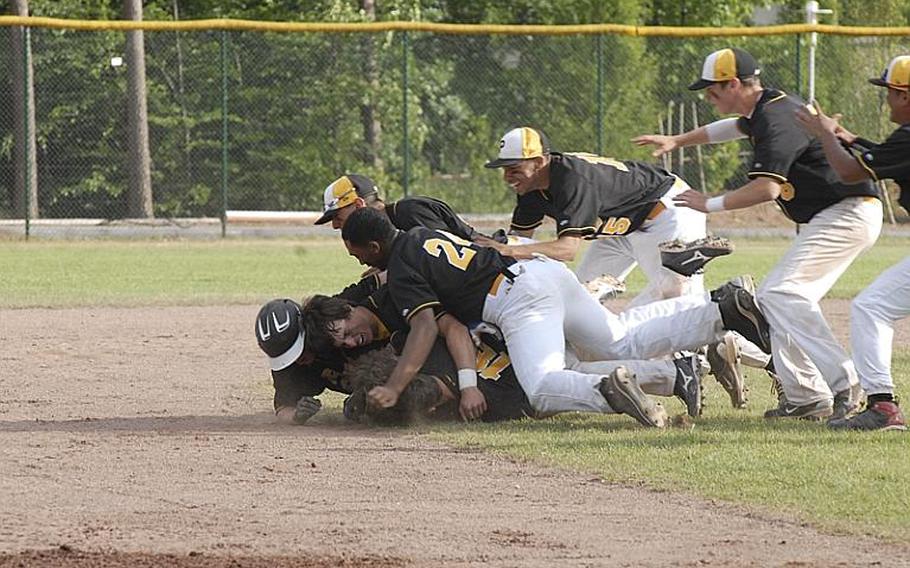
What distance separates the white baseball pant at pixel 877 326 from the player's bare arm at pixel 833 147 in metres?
0.51

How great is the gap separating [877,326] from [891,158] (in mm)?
825

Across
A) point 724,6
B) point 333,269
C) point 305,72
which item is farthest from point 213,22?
point 724,6

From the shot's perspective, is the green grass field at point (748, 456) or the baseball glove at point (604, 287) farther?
the baseball glove at point (604, 287)

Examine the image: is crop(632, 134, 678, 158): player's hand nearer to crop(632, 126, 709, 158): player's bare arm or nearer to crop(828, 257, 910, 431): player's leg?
crop(632, 126, 709, 158): player's bare arm

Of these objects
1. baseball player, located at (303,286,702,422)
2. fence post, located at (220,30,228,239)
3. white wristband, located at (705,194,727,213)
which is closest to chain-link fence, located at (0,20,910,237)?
fence post, located at (220,30,228,239)

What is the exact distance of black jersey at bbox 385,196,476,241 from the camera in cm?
920

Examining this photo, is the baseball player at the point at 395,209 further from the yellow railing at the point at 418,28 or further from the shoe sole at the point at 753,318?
the yellow railing at the point at 418,28

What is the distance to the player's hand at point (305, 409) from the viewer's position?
868cm

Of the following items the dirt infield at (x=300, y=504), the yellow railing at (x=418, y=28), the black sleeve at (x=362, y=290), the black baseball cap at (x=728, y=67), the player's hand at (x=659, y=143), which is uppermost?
the yellow railing at (x=418, y=28)

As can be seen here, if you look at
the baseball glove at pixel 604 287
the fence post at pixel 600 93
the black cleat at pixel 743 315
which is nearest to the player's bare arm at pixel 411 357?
the black cleat at pixel 743 315

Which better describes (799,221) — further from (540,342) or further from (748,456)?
(748,456)

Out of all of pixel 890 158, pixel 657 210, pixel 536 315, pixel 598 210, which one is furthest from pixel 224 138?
pixel 890 158

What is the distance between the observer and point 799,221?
870 centimetres

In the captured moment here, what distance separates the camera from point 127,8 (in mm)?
26469
